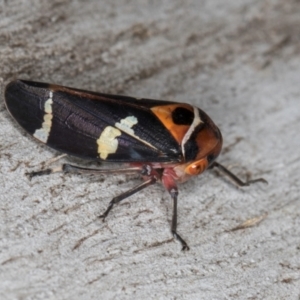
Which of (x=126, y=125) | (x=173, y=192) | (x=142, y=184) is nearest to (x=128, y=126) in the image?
(x=126, y=125)

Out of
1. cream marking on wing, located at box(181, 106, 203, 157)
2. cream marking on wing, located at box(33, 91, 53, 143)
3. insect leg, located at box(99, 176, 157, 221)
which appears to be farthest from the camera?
cream marking on wing, located at box(181, 106, 203, 157)

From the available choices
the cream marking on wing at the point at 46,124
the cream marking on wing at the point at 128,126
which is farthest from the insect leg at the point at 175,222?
the cream marking on wing at the point at 46,124

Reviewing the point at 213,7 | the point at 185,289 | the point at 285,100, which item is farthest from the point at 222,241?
the point at 213,7

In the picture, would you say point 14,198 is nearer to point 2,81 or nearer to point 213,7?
point 2,81

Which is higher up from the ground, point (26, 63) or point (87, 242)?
point (26, 63)

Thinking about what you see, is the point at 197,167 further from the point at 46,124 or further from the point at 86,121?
the point at 46,124

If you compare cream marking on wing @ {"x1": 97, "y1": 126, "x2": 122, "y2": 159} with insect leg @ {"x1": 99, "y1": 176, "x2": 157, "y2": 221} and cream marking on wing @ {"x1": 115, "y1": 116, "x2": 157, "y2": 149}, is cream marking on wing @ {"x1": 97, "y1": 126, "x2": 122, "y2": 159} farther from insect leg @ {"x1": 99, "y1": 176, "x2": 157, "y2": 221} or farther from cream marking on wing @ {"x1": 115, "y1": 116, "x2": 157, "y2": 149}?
insect leg @ {"x1": 99, "y1": 176, "x2": 157, "y2": 221}

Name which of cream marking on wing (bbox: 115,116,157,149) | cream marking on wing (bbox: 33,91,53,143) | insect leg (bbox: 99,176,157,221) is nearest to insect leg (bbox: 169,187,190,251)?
insect leg (bbox: 99,176,157,221)
